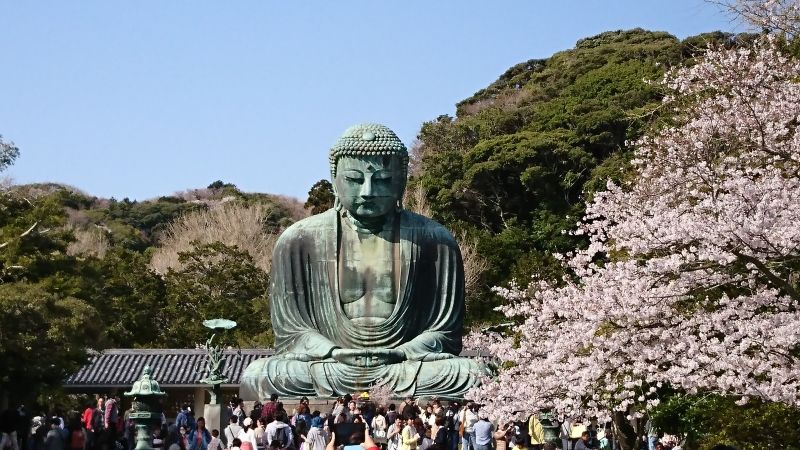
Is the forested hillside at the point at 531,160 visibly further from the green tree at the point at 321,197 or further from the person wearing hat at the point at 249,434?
the person wearing hat at the point at 249,434

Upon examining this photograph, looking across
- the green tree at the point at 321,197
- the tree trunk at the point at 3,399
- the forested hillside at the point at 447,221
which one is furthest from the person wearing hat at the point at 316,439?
the green tree at the point at 321,197

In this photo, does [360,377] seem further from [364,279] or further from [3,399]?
[3,399]

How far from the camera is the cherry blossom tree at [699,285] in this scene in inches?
525

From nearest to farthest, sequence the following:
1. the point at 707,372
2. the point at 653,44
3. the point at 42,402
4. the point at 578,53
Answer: the point at 707,372, the point at 42,402, the point at 653,44, the point at 578,53

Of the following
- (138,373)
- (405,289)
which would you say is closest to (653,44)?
(138,373)

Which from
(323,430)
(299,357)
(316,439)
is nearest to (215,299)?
(299,357)

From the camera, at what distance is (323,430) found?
17.2 meters

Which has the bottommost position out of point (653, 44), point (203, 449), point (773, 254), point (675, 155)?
point (203, 449)

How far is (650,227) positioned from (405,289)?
8.47 m

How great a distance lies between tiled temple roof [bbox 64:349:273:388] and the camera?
121ft

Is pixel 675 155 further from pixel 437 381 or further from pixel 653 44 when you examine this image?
pixel 653 44

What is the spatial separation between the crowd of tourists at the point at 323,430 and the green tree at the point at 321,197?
24439mm

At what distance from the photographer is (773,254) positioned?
13.3 m

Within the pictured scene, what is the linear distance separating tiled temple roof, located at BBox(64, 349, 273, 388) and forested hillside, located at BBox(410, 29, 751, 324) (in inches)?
313
